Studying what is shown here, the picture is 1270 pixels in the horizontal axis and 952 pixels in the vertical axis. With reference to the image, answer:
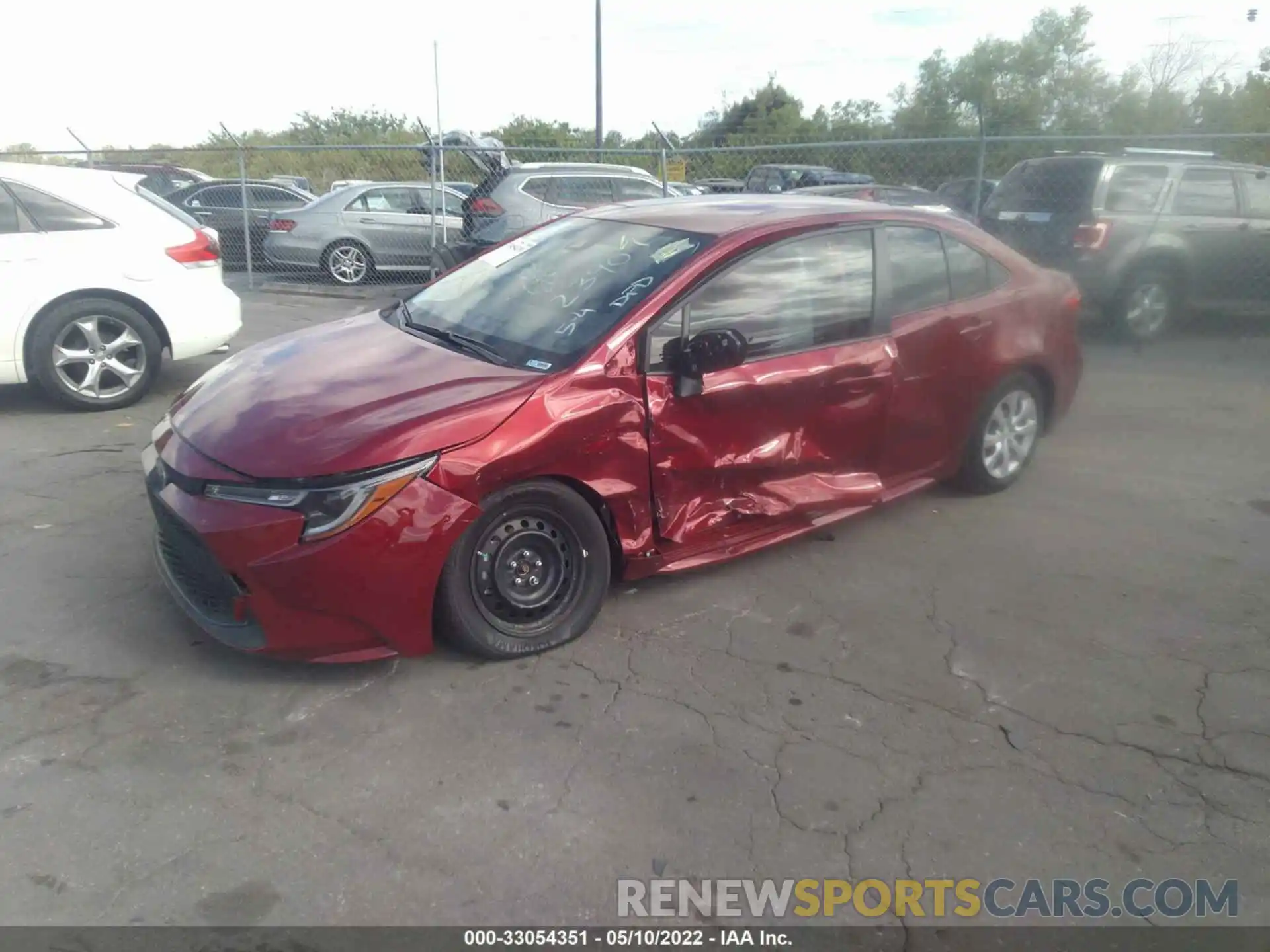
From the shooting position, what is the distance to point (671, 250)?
4418 mm

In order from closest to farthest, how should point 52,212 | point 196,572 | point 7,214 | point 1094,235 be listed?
point 196,572 → point 7,214 → point 52,212 → point 1094,235

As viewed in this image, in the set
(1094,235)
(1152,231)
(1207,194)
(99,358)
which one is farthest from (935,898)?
(1207,194)

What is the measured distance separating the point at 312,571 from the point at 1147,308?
9185 millimetres

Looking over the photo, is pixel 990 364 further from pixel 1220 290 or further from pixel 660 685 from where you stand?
pixel 1220 290

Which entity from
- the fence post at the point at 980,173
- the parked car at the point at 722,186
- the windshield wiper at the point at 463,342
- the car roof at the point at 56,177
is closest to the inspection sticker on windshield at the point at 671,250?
the windshield wiper at the point at 463,342

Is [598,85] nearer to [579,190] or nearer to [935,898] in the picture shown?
[579,190]

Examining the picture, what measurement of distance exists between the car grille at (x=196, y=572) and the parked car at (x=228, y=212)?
41.1ft

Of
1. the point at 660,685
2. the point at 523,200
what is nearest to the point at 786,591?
the point at 660,685

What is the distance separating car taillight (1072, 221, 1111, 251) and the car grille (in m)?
8.71

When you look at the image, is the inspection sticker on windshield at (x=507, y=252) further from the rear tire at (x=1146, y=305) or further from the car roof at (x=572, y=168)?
the car roof at (x=572, y=168)

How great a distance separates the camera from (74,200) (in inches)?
281

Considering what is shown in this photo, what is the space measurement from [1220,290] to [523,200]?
293 inches

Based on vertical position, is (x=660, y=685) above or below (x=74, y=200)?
below

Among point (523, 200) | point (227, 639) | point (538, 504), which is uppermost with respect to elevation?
point (523, 200)
